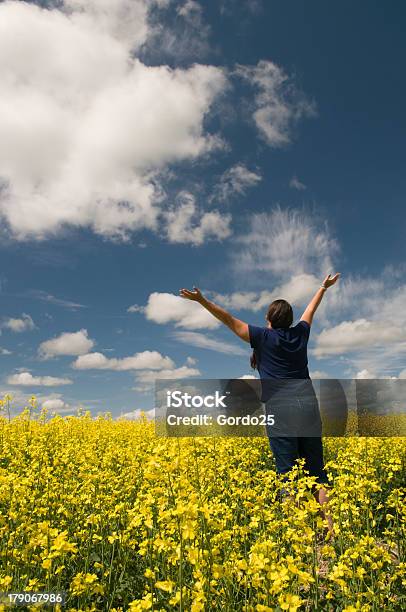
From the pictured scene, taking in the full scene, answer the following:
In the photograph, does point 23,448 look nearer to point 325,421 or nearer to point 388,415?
point 325,421

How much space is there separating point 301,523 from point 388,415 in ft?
33.7

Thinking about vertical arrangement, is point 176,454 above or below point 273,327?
below

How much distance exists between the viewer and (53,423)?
11.6m

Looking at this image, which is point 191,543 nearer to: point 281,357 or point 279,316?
point 281,357

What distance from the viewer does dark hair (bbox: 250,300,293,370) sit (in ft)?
17.2

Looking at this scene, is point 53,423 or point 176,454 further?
point 53,423

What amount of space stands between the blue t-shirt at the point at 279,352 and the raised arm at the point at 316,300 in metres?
0.50

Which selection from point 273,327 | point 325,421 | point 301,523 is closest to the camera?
point 301,523

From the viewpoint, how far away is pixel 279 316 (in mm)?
5238

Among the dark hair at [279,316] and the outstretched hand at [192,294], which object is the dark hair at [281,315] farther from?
the outstretched hand at [192,294]

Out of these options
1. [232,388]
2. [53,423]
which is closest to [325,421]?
[232,388]

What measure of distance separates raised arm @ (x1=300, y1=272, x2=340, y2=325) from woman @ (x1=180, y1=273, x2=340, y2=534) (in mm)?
336

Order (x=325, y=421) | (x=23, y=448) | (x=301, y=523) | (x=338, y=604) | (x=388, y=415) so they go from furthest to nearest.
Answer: (x=388, y=415) < (x=325, y=421) < (x=23, y=448) < (x=338, y=604) < (x=301, y=523)

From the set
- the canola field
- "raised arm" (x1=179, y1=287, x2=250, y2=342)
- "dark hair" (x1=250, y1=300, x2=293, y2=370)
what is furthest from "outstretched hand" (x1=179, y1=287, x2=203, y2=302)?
the canola field
